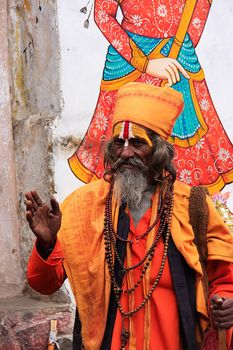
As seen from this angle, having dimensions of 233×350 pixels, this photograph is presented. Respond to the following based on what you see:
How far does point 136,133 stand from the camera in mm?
3172

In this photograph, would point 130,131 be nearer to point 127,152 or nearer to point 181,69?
point 127,152

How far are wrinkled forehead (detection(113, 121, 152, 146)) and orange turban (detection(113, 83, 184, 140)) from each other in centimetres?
2

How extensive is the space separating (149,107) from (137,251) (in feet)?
2.36

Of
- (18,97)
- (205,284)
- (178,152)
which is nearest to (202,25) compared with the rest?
(178,152)

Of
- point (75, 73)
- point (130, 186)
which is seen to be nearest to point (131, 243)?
point (130, 186)

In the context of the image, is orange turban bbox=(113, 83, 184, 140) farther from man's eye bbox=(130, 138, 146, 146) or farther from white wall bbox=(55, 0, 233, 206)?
white wall bbox=(55, 0, 233, 206)

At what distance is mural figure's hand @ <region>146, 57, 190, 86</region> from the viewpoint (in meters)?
4.57

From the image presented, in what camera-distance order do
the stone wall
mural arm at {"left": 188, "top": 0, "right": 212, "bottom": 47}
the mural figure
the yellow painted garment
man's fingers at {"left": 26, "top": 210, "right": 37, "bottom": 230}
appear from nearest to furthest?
man's fingers at {"left": 26, "top": 210, "right": 37, "bottom": 230} → the yellow painted garment → the stone wall → the mural figure → mural arm at {"left": 188, "top": 0, "right": 212, "bottom": 47}

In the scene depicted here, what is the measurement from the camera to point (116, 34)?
14.6ft

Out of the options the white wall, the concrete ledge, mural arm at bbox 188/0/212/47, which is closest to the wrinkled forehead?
the white wall

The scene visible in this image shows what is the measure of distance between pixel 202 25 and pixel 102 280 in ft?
8.23

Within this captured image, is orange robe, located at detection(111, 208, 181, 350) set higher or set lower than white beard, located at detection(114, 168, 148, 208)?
lower

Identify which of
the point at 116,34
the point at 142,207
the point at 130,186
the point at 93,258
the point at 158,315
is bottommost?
the point at 158,315

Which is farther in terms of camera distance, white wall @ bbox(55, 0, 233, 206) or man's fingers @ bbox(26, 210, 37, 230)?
white wall @ bbox(55, 0, 233, 206)
